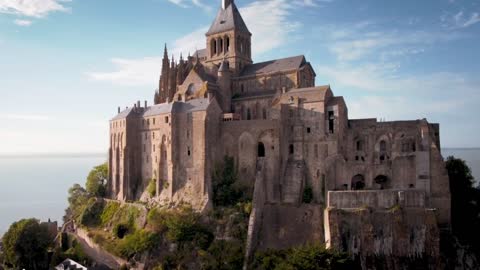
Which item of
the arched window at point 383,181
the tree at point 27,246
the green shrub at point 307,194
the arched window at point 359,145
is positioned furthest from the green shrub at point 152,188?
the arched window at point 383,181

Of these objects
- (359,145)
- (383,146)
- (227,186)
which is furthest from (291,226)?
(383,146)

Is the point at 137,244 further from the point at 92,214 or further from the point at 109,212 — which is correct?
the point at 92,214

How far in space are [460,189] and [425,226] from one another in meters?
9.96

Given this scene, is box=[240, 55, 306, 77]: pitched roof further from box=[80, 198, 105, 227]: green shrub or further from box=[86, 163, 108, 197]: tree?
box=[80, 198, 105, 227]: green shrub

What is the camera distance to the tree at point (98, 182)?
185 ft

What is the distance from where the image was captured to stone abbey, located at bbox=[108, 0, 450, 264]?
126 feet

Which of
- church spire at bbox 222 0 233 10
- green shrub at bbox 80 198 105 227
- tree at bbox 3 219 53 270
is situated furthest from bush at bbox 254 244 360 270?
church spire at bbox 222 0 233 10

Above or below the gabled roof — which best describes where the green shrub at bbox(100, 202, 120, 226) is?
below

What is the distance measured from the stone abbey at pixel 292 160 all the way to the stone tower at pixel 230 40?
3.76m

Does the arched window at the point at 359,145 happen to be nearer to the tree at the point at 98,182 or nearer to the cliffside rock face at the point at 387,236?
the cliffside rock face at the point at 387,236

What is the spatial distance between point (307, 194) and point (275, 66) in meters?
16.7

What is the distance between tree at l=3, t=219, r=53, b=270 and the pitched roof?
92.8ft

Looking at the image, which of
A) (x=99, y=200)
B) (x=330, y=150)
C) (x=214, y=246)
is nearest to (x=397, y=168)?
(x=330, y=150)

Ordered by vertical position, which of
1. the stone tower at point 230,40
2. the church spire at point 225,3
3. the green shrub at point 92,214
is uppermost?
the church spire at point 225,3
